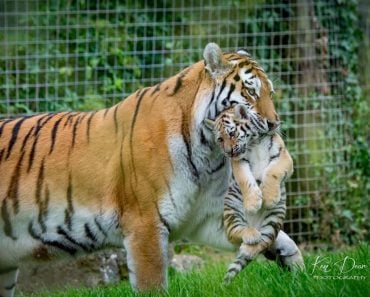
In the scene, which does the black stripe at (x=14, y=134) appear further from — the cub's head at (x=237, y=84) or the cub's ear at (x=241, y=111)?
the cub's ear at (x=241, y=111)

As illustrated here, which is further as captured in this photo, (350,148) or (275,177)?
(350,148)

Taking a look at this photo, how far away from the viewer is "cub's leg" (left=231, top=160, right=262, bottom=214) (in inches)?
183

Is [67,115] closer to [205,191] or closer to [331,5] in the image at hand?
[205,191]

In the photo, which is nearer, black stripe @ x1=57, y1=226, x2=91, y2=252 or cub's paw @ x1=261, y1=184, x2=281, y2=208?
cub's paw @ x1=261, y1=184, x2=281, y2=208

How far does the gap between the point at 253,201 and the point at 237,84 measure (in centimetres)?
69

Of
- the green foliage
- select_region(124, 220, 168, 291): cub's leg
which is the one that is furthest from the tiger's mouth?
the green foliage

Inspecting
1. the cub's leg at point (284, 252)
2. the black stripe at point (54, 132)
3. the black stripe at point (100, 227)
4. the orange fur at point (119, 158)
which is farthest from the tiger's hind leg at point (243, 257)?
the black stripe at point (54, 132)

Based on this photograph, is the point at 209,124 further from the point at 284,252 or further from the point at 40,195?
the point at 40,195

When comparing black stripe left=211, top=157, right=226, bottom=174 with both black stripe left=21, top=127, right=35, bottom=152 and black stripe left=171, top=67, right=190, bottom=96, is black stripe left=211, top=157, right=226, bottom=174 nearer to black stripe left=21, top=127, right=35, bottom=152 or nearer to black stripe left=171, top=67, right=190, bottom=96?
black stripe left=171, top=67, right=190, bottom=96

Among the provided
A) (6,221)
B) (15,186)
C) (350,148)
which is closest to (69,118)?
(15,186)

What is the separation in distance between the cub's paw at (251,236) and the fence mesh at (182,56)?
3.84 meters

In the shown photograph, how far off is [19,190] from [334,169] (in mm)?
4675

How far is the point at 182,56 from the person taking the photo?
886 centimetres

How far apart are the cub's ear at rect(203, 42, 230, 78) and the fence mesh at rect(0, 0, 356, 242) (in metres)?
3.50
